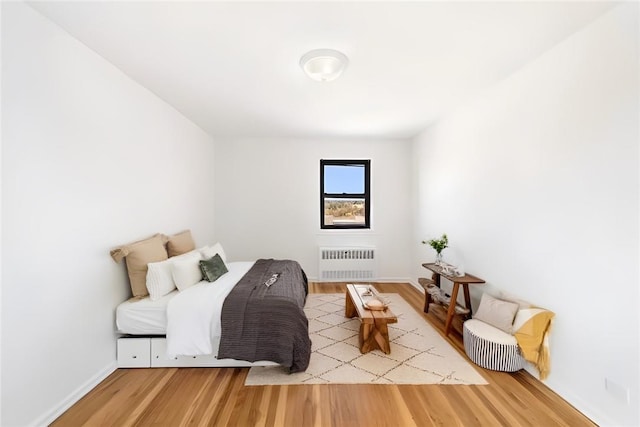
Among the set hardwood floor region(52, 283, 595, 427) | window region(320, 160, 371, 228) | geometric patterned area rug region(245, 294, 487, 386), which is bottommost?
hardwood floor region(52, 283, 595, 427)

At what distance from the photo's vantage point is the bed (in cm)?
217

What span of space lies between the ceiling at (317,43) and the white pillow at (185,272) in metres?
1.73

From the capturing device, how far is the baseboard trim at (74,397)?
168 centimetres

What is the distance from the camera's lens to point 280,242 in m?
4.89

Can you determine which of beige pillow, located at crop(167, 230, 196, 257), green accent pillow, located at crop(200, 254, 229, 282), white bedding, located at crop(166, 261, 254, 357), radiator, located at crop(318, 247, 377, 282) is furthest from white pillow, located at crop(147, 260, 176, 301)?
radiator, located at crop(318, 247, 377, 282)

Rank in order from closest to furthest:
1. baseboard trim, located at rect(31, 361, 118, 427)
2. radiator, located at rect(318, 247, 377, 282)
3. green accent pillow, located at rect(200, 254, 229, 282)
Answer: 1. baseboard trim, located at rect(31, 361, 118, 427)
2. green accent pillow, located at rect(200, 254, 229, 282)
3. radiator, located at rect(318, 247, 377, 282)

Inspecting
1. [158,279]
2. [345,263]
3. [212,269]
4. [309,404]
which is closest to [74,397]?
[158,279]

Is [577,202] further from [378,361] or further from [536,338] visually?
[378,361]

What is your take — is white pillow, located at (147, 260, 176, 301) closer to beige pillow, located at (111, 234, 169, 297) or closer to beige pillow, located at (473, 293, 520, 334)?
beige pillow, located at (111, 234, 169, 297)

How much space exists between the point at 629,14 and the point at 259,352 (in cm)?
329

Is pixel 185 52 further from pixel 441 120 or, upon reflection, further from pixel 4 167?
pixel 441 120

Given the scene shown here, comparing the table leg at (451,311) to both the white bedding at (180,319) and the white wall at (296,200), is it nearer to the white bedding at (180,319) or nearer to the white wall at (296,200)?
the white wall at (296,200)

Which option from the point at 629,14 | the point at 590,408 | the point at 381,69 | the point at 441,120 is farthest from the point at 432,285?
the point at 629,14

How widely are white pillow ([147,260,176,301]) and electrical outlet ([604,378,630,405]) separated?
130 inches
